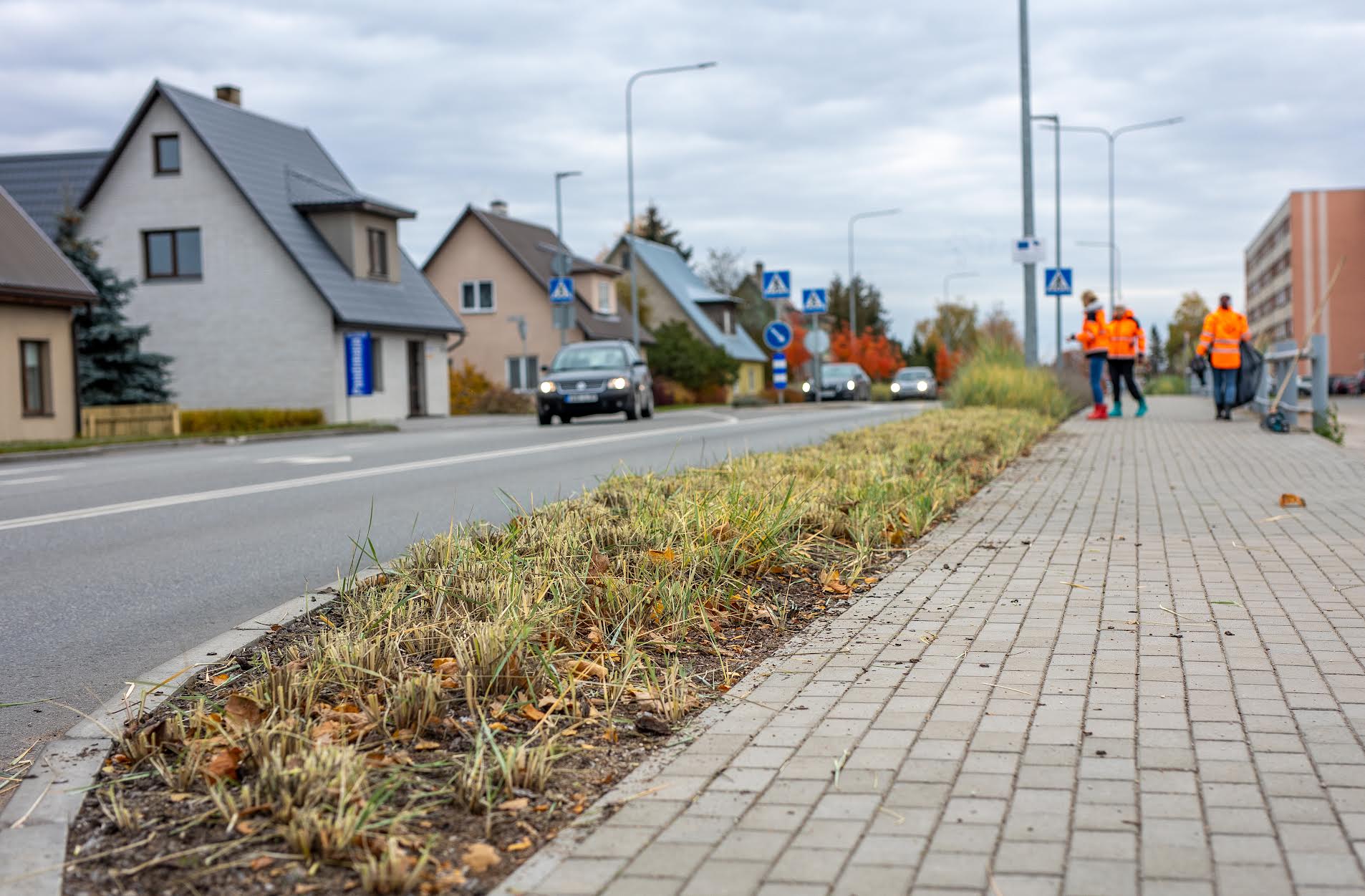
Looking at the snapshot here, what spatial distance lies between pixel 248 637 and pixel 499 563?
1047 millimetres

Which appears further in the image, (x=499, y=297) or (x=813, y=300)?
→ (x=499, y=297)

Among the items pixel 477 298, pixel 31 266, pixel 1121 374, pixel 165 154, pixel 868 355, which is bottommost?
pixel 1121 374

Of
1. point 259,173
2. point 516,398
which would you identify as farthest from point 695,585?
point 516,398

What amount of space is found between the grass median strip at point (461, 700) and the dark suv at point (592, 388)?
19682 millimetres

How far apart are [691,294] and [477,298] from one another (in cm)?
1840

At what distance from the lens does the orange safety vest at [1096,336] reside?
2152 centimetres

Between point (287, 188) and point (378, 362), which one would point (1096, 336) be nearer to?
point (378, 362)

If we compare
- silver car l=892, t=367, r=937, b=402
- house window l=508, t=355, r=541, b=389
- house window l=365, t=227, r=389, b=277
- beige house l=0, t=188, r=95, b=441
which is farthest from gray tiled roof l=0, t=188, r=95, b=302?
silver car l=892, t=367, r=937, b=402

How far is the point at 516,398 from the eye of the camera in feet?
141

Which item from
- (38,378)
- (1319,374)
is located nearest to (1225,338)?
(1319,374)

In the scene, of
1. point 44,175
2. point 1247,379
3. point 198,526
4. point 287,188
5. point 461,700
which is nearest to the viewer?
point 461,700

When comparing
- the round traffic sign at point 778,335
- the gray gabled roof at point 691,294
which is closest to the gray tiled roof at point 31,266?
the round traffic sign at point 778,335

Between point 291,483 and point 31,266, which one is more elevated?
point 31,266

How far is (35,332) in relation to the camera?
2728 centimetres
